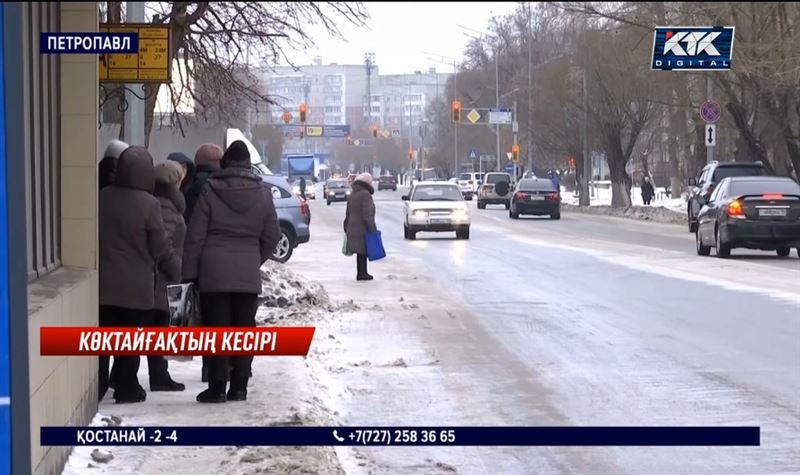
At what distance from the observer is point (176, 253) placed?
9414 mm

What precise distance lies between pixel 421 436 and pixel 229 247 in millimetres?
4604

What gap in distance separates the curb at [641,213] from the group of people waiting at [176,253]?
36728 millimetres

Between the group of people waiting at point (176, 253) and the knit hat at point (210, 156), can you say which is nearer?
the group of people waiting at point (176, 253)

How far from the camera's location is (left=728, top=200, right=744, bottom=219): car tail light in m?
23.6

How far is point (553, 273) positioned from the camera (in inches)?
857

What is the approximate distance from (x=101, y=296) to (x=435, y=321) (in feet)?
23.1

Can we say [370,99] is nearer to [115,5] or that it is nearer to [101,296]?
[115,5]

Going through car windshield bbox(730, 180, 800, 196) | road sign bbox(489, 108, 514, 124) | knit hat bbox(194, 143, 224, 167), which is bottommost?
car windshield bbox(730, 180, 800, 196)

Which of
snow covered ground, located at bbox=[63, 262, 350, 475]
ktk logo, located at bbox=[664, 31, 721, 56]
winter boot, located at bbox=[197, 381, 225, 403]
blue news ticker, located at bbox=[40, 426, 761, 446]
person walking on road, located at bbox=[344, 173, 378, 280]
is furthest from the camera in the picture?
person walking on road, located at bbox=[344, 173, 378, 280]

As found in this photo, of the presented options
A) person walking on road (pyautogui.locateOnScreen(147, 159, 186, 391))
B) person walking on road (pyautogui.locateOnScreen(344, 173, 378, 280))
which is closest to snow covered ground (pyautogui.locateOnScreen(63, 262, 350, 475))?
person walking on road (pyautogui.locateOnScreen(147, 159, 186, 391))

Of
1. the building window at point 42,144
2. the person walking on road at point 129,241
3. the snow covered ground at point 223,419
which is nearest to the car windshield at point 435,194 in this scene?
the snow covered ground at point 223,419

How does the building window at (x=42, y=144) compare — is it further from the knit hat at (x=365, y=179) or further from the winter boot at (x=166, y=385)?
the knit hat at (x=365, y=179)

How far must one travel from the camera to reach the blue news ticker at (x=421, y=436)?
4.33m

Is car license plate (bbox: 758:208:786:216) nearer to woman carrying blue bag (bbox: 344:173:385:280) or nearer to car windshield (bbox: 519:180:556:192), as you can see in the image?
woman carrying blue bag (bbox: 344:173:385:280)
